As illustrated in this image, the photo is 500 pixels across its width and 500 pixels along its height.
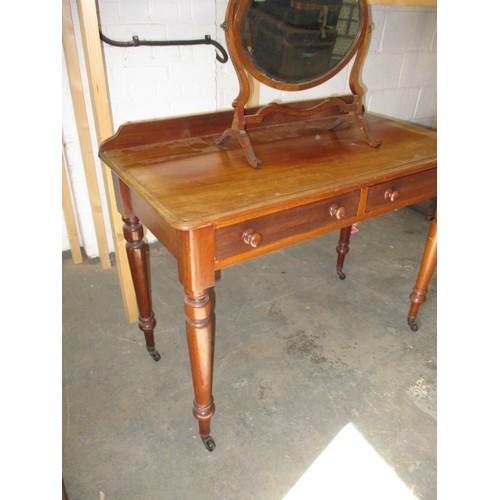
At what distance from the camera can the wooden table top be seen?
1.12m

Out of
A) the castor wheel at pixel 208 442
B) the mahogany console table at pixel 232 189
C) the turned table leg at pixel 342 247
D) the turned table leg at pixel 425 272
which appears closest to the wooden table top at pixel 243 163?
the mahogany console table at pixel 232 189

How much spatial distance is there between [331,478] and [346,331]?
76cm

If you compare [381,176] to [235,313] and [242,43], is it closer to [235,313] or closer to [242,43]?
[242,43]

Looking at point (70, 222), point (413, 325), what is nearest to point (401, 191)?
point (413, 325)

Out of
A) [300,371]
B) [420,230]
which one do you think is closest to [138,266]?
[300,371]

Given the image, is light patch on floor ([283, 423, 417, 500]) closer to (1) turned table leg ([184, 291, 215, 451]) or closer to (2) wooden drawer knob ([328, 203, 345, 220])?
(1) turned table leg ([184, 291, 215, 451])

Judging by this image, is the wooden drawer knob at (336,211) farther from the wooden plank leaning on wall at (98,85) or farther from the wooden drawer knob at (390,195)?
the wooden plank leaning on wall at (98,85)

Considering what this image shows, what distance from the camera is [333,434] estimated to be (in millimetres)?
1543

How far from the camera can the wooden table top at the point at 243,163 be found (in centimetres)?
112

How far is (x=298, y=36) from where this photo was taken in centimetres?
140

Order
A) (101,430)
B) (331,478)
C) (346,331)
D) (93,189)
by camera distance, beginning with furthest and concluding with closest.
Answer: (93,189)
(346,331)
(101,430)
(331,478)

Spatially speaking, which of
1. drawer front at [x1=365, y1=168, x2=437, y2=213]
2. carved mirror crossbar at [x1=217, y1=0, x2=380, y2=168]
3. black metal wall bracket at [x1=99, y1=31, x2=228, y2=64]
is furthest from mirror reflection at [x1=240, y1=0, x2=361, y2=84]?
black metal wall bracket at [x1=99, y1=31, x2=228, y2=64]

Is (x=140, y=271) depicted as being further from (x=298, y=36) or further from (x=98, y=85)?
(x=298, y=36)

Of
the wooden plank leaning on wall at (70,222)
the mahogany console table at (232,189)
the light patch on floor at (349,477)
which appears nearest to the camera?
the mahogany console table at (232,189)
